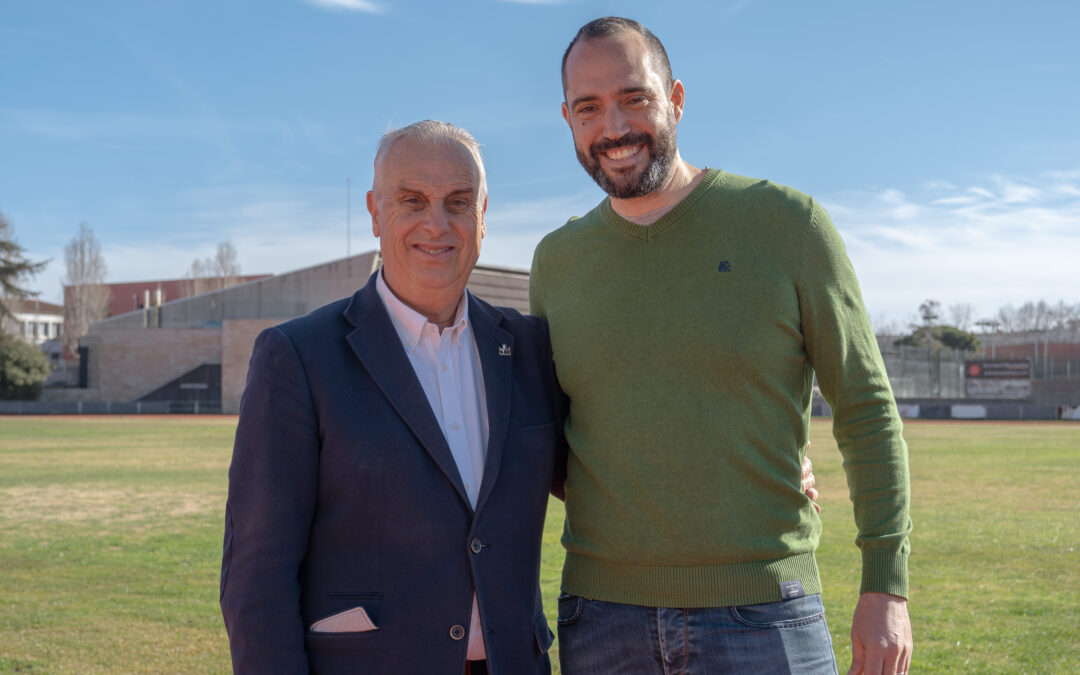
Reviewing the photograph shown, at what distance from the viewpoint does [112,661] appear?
662 centimetres

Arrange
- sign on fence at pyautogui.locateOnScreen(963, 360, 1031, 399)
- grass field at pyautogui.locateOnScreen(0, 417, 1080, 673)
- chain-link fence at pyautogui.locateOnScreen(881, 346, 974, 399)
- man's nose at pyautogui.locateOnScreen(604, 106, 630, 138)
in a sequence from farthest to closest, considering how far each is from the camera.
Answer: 1. chain-link fence at pyautogui.locateOnScreen(881, 346, 974, 399)
2. sign on fence at pyautogui.locateOnScreen(963, 360, 1031, 399)
3. grass field at pyautogui.locateOnScreen(0, 417, 1080, 673)
4. man's nose at pyautogui.locateOnScreen(604, 106, 630, 138)

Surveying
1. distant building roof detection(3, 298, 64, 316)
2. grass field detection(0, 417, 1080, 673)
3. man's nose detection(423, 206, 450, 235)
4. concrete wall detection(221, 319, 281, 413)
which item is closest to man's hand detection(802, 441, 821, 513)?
man's nose detection(423, 206, 450, 235)

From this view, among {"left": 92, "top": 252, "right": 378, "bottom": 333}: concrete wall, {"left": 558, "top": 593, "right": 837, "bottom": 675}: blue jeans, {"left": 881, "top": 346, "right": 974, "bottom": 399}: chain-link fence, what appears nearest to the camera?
{"left": 558, "top": 593, "right": 837, "bottom": 675}: blue jeans

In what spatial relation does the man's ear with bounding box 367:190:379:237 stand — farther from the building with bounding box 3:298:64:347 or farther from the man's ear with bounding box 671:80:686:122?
the building with bounding box 3:298:64:347

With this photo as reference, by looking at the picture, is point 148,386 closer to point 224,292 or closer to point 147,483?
point 224,292

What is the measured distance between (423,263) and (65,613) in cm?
691

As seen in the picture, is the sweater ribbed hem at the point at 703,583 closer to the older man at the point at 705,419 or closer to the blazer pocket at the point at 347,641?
the older man at the point at 705,419

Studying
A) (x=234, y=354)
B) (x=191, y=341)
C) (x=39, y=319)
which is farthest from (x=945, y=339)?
(x=39, y=319)

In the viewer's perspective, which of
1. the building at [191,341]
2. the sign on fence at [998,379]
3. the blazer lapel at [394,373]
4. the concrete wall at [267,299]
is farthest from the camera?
the building at [191,341]

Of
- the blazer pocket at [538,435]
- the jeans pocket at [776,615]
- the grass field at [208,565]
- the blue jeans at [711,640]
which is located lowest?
the grass field at [208,565]

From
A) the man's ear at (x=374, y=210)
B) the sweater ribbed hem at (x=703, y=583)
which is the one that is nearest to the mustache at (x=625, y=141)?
the man's ear at (x=374, y=210)

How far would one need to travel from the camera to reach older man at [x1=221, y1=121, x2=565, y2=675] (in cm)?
232

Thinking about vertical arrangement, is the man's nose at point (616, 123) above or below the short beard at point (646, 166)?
above

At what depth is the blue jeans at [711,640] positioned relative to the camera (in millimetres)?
2566
